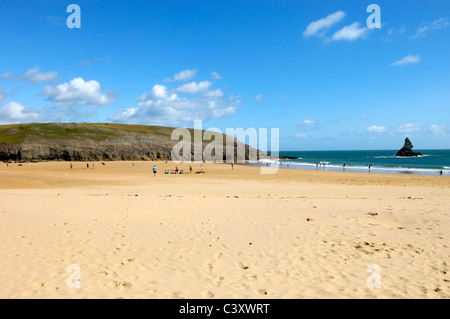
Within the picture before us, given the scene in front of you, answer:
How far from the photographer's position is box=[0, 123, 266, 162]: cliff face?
68.5 metres

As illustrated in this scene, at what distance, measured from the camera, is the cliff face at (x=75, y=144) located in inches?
2697

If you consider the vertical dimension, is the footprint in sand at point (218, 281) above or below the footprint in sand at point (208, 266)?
below

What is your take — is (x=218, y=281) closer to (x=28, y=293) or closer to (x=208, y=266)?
(x=208, y=266)

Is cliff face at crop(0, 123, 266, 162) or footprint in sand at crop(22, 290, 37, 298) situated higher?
cliff face at crop(0, 123, 266, 162)

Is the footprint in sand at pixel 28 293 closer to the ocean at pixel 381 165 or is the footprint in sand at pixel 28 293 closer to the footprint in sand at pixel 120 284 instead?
the footprint in sand at pixel 120 284

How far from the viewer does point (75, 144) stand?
74.7 meters

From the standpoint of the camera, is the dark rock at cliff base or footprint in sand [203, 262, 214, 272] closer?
footprint in sand [203, 262, 214, 272]

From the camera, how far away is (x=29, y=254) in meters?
6.37

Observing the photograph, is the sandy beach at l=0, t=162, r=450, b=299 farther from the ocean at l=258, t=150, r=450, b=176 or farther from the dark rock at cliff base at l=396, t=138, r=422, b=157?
the dark rock at cliff base at l=396, t=138, r=422, b=157

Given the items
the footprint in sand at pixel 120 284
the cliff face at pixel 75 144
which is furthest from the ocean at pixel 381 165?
the footprint in sand at pixel 120 284

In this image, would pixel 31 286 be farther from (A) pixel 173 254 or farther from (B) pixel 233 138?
(B) pixel 233 138

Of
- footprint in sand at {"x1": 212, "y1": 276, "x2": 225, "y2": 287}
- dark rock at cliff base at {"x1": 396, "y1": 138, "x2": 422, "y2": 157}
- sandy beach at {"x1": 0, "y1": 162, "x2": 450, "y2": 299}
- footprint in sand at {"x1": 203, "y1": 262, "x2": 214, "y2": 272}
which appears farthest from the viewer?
dark rock at cliff base at {"x1": 396, "y1": 138, "x2": 422, "y2": 157}

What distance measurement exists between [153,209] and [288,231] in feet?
19.0

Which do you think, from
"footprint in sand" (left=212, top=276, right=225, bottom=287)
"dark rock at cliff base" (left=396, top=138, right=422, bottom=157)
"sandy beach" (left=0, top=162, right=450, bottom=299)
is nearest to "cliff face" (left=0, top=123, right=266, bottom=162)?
"sandy beach" (left=0, top=162, right=450, bottom=299)
